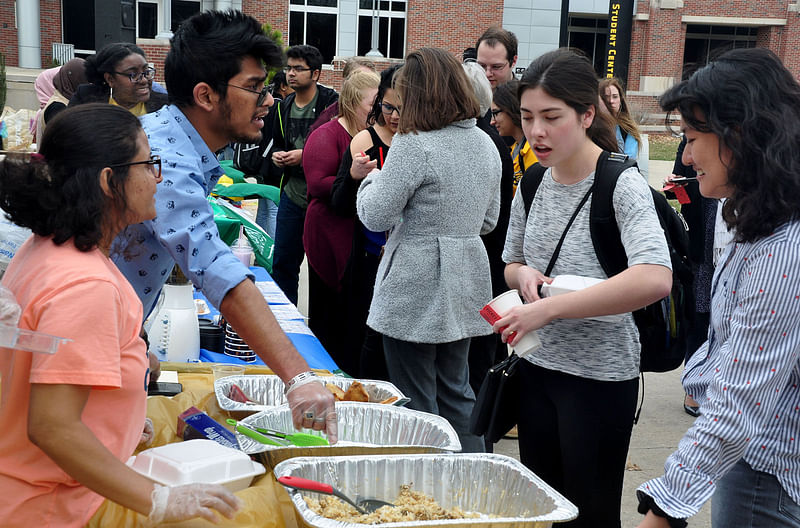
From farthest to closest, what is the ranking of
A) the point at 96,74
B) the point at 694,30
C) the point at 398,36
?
the point at 694,30 < the point at 398,36 < the point at 96,74

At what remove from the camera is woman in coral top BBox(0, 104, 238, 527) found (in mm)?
1346

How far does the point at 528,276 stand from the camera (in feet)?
7.72

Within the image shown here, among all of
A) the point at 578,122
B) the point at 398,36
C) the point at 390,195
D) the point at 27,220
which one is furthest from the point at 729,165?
the point at 398,36

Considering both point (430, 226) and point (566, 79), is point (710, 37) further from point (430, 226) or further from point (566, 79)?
point (566, 79)

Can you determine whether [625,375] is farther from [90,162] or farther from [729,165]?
[90,162]

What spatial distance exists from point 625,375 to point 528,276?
398 millimetres

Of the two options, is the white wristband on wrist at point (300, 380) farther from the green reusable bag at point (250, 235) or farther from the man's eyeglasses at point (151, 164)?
the green reusable bag at point (250, 235)

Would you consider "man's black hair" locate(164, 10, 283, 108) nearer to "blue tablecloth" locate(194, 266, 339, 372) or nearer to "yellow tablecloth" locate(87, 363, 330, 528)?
"yellow tablecloth" locate(87, 363, 330, 528)

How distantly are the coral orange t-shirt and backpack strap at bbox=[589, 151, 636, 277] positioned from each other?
4.31 ft

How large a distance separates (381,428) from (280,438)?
0.39m

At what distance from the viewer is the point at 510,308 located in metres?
2.20

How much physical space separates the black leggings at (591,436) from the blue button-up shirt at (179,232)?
1.02 m

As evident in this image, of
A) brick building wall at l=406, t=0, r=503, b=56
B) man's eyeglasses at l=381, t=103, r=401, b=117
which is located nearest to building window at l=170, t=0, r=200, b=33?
brick building wall at l=406, t=0, r=503, b=56

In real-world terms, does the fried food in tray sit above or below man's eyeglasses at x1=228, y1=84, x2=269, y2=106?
below
